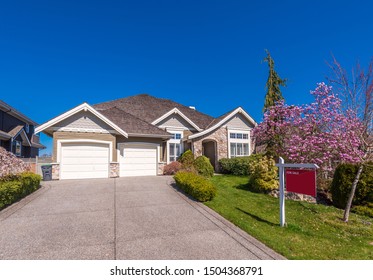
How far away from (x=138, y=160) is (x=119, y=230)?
32.2 feet

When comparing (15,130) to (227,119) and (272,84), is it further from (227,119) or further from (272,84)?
(272,84)

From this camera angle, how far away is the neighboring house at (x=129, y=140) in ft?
41.8

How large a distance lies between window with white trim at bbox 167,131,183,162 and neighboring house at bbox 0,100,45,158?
13765mm

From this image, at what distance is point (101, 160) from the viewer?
530 inches

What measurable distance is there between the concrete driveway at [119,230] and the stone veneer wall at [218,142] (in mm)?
9729

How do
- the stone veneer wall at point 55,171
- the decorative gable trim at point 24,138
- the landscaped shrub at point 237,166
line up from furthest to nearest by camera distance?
the decorative gable trim at point 24,138 → the landscaped shrub at point 237,166 → the stone veneer wall at point 55,171

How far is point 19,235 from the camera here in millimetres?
4910

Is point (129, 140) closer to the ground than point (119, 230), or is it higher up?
higher up

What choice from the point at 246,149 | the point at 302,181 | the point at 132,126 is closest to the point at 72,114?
the point at 132,126

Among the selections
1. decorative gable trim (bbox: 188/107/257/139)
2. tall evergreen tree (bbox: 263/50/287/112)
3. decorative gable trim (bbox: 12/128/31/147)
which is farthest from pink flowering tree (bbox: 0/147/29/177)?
tall evergreen tree (bbox: 263/50/287/112)

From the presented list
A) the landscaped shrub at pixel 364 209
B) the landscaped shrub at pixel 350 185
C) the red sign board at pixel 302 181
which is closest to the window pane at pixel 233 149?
the landscaped shrub at pixel 350 185

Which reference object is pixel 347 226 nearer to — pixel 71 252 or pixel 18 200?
pixel 71 252

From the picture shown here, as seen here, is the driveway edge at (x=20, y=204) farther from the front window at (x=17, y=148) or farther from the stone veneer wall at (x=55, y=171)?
the front window at (x=17, y=148)
